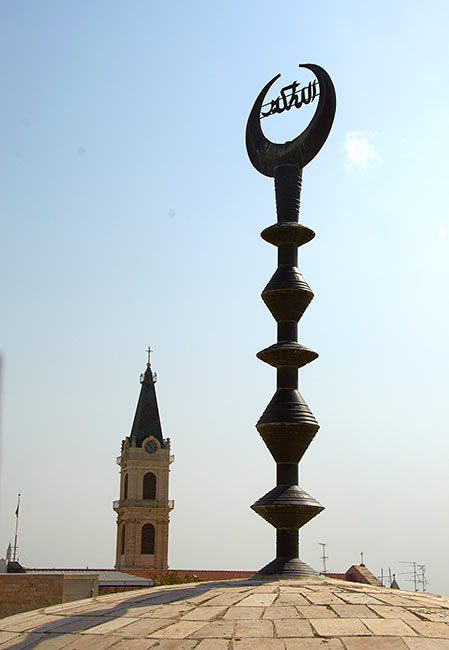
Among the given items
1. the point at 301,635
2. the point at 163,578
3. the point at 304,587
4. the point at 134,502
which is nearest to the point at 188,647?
the point at 301,635

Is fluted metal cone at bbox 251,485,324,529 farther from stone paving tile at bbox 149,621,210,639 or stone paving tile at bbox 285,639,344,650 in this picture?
stone paving tile at bbox 285,639,344,650

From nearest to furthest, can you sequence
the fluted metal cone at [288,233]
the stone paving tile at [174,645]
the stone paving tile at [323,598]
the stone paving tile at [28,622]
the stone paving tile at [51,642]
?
the stone paving tile at [174,645], the stone paving tile at [51,642], the stone paving tile at [323,598], the stone paving tile at [28,622], the fluted metal cone at [288,233]

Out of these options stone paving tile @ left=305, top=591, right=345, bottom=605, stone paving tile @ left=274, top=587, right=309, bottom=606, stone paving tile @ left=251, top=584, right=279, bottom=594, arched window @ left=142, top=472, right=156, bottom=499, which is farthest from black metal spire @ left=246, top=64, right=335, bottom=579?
arched window @ left=142, top=472, right=156, bottom=499

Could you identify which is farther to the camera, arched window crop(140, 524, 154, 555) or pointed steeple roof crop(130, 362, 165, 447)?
pointed steeple roof crop(130, 362, 165, 447)

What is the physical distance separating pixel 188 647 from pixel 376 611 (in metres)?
2.71

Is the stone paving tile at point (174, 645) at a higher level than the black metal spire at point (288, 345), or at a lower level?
lower

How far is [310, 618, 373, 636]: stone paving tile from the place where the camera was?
30.9 ft

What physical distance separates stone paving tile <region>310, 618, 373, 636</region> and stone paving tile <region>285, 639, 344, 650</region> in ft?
0.74

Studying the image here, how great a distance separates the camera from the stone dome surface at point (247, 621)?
9.29 m

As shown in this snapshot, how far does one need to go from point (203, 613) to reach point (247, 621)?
813mm

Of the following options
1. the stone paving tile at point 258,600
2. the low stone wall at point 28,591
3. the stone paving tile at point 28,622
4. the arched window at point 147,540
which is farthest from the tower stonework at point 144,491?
the stone paving tile at point 258,600

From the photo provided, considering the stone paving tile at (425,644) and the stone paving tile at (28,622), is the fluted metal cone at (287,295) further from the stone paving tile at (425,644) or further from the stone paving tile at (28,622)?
the stone paving tile at (425,644)

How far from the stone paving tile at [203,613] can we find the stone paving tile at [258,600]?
32 centimetres

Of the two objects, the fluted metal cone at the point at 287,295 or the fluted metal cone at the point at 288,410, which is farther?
the fluted metal cone at the point at 287,295
